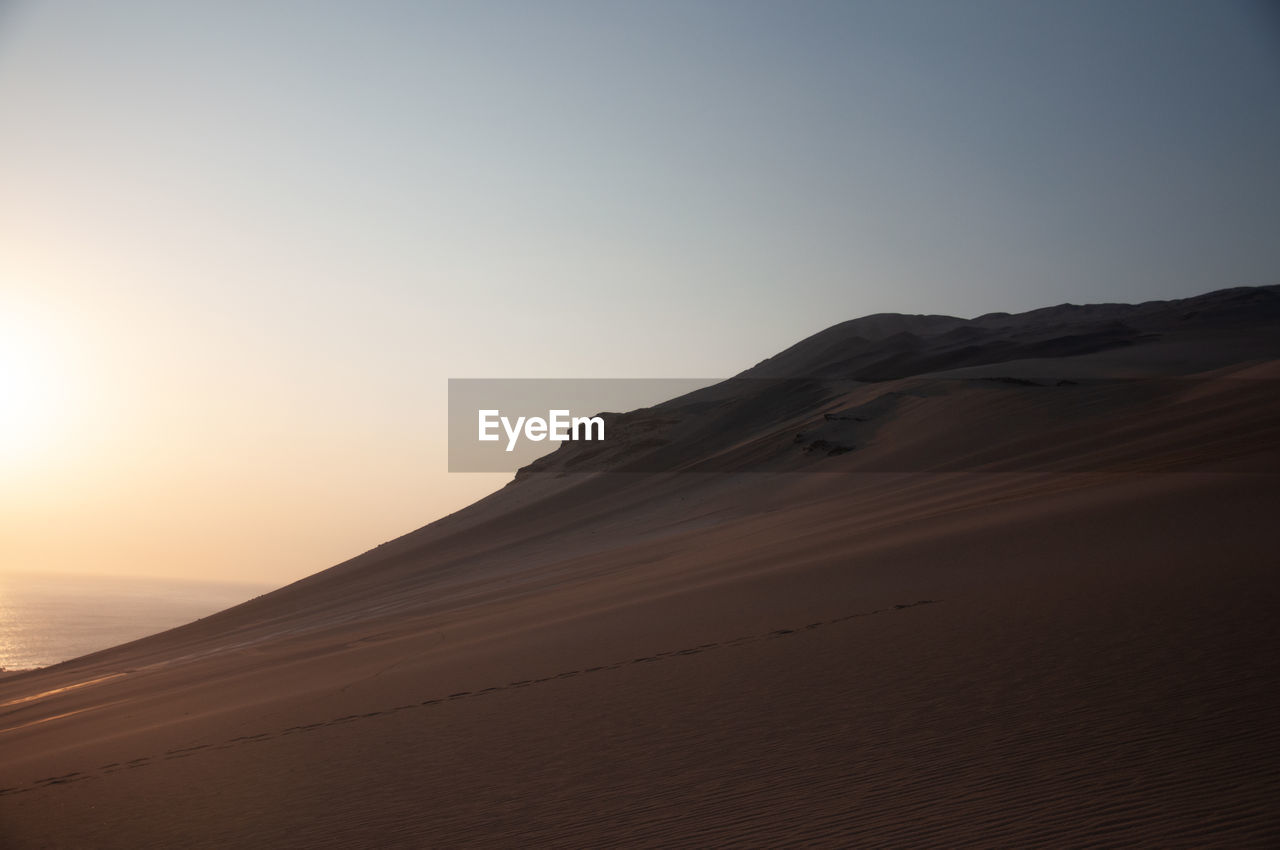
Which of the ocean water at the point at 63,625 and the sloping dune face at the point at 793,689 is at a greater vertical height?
the sloping dune face at the point at 793,689

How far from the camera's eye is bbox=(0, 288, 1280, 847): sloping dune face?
678cm

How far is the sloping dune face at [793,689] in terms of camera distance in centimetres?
678

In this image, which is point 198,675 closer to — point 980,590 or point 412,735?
point 412,735

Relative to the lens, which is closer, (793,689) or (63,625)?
(793,689)

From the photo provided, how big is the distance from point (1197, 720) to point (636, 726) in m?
4.77

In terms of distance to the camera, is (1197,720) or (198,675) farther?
(198,675)

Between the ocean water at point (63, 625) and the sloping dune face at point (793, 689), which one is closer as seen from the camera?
the sloping dune face at point (793, 689)

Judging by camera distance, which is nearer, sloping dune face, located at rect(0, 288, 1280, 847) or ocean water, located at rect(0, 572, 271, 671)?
sloping dune face, located at rect(0, 288, 1280, 847)

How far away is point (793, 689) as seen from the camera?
9.80m

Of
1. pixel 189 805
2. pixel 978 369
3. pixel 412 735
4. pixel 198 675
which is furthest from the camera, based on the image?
pixel 978 369

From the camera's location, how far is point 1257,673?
797 cm

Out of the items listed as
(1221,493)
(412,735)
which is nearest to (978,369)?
(1221,493)

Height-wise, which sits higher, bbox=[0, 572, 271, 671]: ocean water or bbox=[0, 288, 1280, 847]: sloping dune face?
bbox=[0, 288, 1280, 847]: sloping dune face

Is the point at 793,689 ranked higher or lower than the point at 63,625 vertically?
higher
